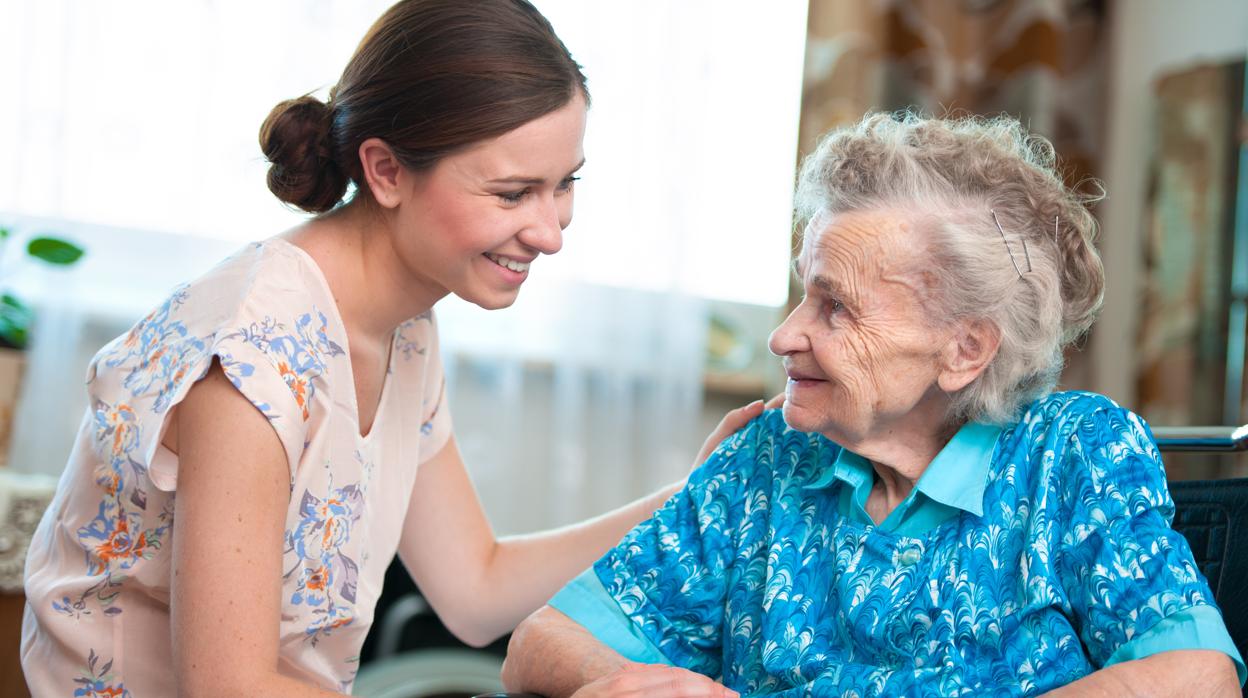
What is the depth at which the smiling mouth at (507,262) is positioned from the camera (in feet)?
4.92

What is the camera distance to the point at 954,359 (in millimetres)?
1394

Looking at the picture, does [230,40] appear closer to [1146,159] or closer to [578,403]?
[578,403]

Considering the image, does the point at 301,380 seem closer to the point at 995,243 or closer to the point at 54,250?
the point at 995,243

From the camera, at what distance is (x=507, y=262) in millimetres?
1516

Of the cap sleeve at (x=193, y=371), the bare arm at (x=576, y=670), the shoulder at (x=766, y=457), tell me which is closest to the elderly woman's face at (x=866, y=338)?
the shoulder at (x=766, y=457)

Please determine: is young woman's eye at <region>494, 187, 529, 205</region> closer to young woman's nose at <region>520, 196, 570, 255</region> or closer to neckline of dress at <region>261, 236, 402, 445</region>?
young woman's nose at <region>520, 196, 570, 255</region>

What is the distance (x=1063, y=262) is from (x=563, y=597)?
2.34 ft

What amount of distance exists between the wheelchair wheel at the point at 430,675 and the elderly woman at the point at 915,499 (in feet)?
4.26

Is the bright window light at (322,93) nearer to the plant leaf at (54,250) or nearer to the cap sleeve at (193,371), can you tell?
the plant leaf at (54,250)

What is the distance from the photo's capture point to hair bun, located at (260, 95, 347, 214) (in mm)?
1529

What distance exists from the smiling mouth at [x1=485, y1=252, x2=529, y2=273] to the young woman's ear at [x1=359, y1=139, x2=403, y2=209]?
0.13 m

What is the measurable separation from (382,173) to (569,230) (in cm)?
155

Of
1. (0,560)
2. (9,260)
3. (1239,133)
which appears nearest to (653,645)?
(0,560)

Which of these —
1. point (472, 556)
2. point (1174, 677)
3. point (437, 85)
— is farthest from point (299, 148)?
point (1174, 677)
